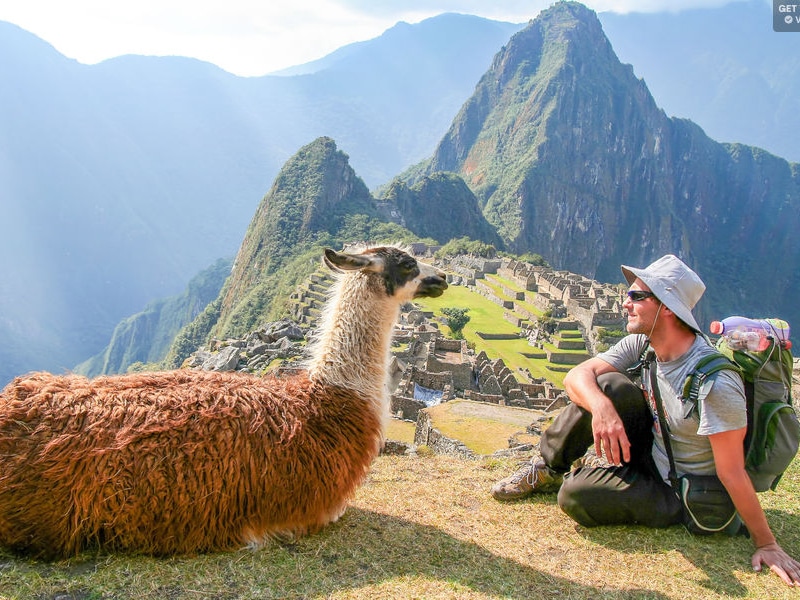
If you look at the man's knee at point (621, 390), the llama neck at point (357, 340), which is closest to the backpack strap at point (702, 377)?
the man's knee at point (621, 390)

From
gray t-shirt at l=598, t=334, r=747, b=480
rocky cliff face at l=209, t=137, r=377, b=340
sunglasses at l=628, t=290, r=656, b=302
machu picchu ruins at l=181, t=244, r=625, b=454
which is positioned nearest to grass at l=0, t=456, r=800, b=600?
gray t-shirt at l=598, t=334, r=747, b=480

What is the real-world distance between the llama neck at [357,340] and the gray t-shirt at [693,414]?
1.47 meters

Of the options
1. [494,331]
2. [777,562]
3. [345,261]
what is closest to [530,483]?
[777,562]

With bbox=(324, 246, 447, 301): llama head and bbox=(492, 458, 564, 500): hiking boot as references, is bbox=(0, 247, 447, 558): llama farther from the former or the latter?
bbox=(492, 458, 564, 500): hiking boot

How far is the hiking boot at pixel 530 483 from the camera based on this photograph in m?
3.55

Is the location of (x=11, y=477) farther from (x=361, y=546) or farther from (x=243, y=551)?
(x=361, y=546)

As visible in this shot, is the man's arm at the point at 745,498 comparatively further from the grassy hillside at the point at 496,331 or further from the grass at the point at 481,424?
the grassy hillside at the point at 496,331

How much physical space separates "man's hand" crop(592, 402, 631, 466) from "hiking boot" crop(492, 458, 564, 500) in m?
0.66

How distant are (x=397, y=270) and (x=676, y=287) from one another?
1.50m

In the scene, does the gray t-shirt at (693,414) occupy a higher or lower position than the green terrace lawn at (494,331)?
higher

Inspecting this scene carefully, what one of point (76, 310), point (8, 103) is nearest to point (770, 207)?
point (76, 310)

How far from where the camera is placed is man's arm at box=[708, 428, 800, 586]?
2699 mm

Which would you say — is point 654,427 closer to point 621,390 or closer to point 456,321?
point 621,390

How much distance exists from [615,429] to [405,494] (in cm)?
146
